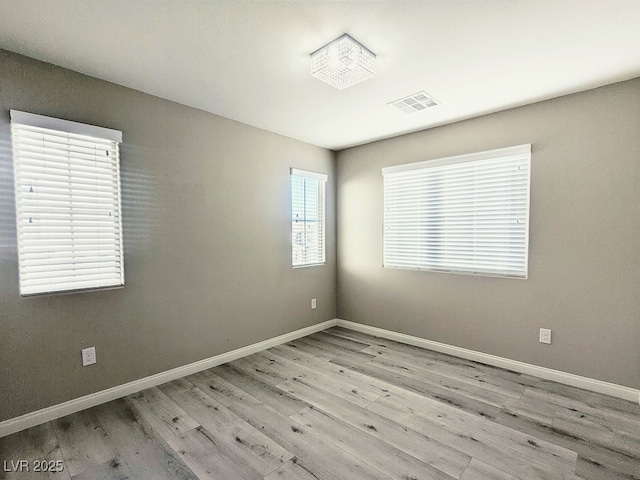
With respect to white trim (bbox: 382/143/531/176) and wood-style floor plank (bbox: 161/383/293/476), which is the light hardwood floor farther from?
white trim (bbox: 382/143/531/176)

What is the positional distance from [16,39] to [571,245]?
429 cm

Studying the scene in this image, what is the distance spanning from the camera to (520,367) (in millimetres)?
2920

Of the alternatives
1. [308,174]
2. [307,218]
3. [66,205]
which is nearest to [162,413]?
[66,205]

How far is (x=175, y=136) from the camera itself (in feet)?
9.17

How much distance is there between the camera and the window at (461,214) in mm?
2926

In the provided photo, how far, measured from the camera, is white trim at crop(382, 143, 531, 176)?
286 centimetres

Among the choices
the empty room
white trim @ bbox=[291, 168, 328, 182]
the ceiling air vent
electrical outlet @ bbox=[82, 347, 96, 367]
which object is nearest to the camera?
the empty room

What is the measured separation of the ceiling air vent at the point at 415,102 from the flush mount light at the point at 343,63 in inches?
24.8

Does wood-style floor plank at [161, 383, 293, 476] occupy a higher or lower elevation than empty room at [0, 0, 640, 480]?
lower

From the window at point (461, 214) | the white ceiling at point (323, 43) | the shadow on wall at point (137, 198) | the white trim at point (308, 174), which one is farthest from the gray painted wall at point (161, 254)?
the window at point (461, 214)

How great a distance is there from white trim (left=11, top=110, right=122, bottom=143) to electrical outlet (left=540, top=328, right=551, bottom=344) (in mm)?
3975

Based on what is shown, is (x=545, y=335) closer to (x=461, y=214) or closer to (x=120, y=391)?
(x=461, y=214)

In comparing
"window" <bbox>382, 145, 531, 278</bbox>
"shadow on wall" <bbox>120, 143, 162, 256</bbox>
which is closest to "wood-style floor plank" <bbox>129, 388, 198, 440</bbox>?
"shadow on wall" <bbox>120, 143, 162, 256</bbox>

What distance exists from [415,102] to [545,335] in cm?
242
